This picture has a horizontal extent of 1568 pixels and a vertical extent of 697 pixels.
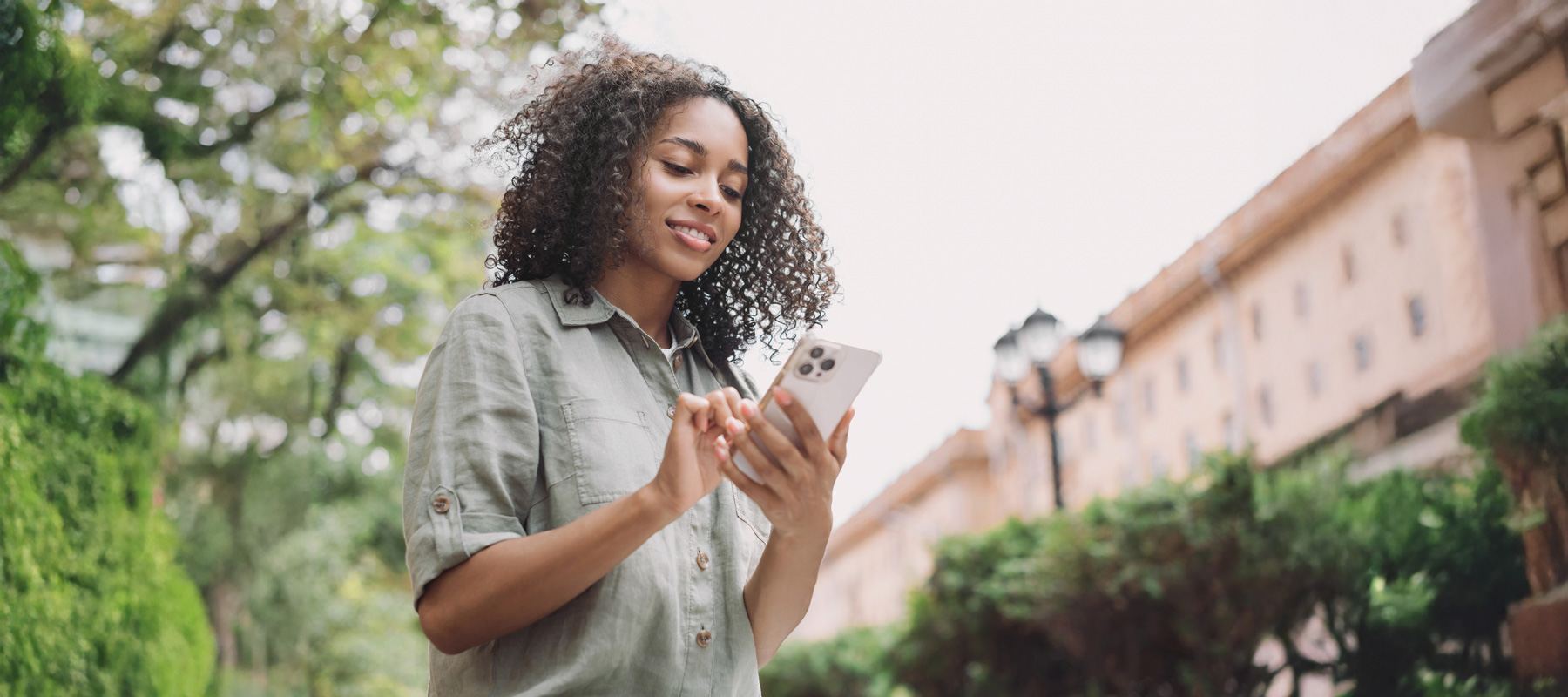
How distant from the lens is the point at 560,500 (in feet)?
5.25

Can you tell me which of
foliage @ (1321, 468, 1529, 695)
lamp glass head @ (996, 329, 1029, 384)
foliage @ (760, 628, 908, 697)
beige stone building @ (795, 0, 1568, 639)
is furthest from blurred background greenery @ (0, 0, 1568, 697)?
foliage @ (760, 628, 908, 697)

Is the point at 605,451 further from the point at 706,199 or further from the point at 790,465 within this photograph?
the point at 706,199

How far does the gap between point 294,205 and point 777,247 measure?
8.82m

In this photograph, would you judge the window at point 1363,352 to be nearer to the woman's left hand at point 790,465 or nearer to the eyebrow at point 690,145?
the eyebrow at point 690,145

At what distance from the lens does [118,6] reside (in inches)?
289

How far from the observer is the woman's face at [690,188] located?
1900mm

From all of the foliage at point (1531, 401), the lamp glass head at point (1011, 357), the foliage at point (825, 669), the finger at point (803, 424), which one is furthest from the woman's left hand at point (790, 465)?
the foliage at point (825, 669)

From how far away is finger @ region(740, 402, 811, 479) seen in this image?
1.49 meters

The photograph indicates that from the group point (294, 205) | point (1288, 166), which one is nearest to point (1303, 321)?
point (1288, 166)

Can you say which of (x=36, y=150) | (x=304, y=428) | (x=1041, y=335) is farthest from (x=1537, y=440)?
(x=304, y=428)

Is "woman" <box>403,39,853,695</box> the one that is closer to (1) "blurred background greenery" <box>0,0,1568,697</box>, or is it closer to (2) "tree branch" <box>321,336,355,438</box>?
(1) "blurred background greenery" <box>0,0,1568,697</box>

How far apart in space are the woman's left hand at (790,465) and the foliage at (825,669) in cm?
2190

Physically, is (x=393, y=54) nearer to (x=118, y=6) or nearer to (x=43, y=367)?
(x=118, y=6)

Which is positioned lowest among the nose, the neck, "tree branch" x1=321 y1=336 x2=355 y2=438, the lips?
the neck
